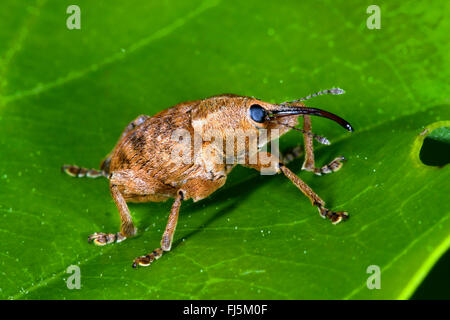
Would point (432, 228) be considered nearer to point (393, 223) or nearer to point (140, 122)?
point (393, 223)

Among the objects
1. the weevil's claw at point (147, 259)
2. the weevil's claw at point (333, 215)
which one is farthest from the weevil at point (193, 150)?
the weevil's claw at point (333, 215)

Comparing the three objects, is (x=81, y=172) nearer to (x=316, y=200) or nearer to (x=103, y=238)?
(x=103, y=238)

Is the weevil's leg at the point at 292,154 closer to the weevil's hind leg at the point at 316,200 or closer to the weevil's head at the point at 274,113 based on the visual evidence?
the weevil's head at the point at 274,113

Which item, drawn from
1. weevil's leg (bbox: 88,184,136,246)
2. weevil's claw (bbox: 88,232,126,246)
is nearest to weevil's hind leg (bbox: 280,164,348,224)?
weevil's leg (bbox: 88,184,136,246)

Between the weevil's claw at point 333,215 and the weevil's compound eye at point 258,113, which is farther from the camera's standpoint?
the weevil's compound eye at point 258,113

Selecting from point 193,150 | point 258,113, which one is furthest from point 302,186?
point 193,150

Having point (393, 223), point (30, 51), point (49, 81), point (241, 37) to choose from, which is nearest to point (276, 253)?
point (393, 223)
